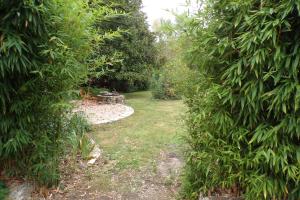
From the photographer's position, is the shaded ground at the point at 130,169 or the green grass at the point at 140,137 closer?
the shaded ground at the point at 130,169

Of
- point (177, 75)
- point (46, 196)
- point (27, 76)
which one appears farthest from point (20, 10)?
point (46, 196)

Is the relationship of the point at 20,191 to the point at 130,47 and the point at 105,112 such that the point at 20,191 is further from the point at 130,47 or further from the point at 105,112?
the point at 130,47

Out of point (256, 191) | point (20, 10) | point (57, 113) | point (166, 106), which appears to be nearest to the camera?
point (256, 191)

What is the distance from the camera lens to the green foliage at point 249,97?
1838 mm

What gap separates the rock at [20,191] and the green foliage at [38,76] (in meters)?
0.12

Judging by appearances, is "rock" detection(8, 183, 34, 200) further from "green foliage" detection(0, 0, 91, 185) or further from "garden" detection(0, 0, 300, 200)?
"green foliage" detection(0, 0, 91, 185)

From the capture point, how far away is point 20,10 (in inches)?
91.0

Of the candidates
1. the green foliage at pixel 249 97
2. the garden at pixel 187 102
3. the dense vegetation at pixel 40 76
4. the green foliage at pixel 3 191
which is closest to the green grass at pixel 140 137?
the garden at pixel 187 102

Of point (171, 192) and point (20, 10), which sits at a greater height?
point (20, 10)

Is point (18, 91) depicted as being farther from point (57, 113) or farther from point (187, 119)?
point (187, 119)

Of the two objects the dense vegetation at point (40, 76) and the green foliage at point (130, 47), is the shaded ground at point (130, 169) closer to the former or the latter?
the dense vegetation at point (40, 76)

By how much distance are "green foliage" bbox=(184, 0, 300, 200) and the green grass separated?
0.62m

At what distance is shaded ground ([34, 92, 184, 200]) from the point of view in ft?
9.64

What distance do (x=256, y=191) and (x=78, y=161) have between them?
88.8 inches
